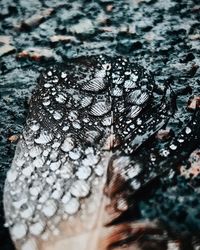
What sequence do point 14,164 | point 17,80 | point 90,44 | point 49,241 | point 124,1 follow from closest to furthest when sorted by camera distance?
1. point 49,241
2. point 14,164
3. point 17,80
4. point 90,44
5. point 124,1

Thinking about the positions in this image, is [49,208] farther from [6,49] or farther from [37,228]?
[6,49]

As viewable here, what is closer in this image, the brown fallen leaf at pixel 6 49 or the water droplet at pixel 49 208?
the water droplet at pixel 49 208

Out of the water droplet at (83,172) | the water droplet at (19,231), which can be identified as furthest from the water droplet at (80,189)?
the water droplet at (19,231)

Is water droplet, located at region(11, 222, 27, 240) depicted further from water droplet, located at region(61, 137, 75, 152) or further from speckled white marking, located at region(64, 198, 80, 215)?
water droplet, located at region(61, 137, 75, 152)

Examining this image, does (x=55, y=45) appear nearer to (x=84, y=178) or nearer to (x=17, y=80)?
(x=17, y=80)

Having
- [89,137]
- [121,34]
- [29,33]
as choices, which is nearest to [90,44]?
[121,34]

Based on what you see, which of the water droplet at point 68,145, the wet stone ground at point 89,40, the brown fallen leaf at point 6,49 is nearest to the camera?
the water droplet at point 68,145

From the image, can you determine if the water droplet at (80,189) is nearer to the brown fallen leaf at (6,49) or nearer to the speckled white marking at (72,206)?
the speckled white marking at (72,206)

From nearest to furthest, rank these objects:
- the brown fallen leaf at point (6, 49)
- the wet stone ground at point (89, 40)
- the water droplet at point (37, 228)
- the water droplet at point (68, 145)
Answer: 1. the water droplet at point (37, 228)
2. the water droplet at point (68, 145)
3. the wet stone ground at point (89, 40)
4. the brown fallen leaf at point (6, 49)

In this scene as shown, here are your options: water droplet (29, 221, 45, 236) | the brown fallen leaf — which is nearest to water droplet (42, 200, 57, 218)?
water droplet (29, 221, 45, 236)
